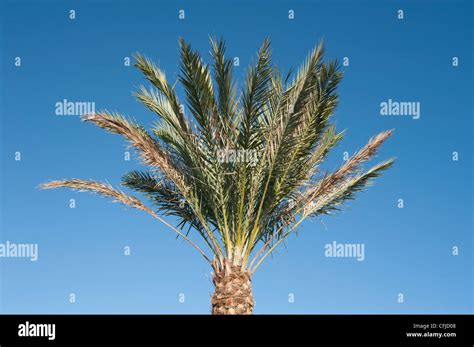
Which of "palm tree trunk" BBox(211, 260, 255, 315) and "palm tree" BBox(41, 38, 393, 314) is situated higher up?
"palm tree" BBox(41, 38, 393, 314)

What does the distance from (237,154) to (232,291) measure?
271cm

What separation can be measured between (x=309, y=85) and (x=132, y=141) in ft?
12.1

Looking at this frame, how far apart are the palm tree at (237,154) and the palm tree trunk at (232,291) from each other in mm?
20

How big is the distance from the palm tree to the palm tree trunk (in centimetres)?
2

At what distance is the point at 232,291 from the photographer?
13062mm

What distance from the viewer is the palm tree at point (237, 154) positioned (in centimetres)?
1290

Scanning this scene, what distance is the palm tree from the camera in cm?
1290

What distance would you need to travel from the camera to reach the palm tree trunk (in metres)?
13.1

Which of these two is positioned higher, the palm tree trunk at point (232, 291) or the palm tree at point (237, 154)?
the palm tree at point (237, 154)
